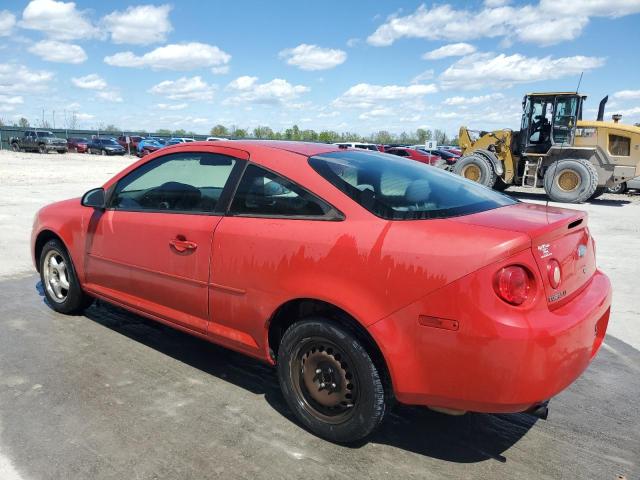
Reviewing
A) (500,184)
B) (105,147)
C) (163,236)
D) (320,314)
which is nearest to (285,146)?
(163,236)

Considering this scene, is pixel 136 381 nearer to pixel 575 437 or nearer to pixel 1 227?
pixel 575 437

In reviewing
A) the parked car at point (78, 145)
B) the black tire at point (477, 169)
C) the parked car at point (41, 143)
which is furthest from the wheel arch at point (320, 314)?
the parked car at point (78, 145)

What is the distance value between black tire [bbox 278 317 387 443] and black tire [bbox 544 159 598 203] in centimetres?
1322

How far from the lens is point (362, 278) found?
243 centimetres

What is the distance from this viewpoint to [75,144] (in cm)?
4250

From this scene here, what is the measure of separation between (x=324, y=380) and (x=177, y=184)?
1788mm

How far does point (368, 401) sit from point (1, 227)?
27.3 ft

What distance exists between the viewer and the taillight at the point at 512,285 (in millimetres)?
2162

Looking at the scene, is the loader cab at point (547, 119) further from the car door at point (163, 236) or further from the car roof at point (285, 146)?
the car door at point (163, 236)

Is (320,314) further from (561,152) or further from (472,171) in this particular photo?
(472,171)

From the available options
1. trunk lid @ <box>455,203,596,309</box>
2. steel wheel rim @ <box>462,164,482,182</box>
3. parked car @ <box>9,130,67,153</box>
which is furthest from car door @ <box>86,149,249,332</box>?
parked car @ <box>9,130,67,153</box>

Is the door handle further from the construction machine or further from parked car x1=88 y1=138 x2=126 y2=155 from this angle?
parked car x1=88 y1=138 x2=126 y2=155

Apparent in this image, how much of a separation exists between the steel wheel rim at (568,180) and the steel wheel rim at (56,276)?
1389 centimetres

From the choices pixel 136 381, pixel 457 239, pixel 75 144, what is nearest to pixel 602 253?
pixel 457 239
